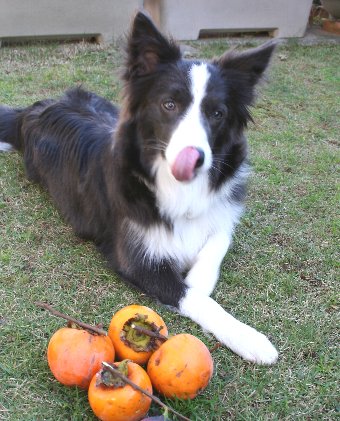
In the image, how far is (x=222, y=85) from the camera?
2416 millimetres

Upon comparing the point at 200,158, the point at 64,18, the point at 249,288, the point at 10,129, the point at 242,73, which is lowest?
the point at 249,288

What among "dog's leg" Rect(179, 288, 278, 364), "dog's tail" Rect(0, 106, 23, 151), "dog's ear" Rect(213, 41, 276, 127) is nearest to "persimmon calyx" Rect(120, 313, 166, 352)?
"dog's leg" Rect(179, 288, 278, 364)

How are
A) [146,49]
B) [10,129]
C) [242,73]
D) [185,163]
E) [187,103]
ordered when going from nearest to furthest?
[185,163] → [187,103] → [146,49] → [242,73] → [10,129]

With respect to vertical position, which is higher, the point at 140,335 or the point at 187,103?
the point at 187,103

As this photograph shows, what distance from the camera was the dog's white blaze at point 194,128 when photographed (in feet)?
7.13

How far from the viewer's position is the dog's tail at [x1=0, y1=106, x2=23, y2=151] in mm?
3789

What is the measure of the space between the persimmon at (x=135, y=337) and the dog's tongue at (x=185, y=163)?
602mm

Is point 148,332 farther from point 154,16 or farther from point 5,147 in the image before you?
point 154,16

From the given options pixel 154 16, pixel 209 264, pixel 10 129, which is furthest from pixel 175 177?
pixel 154 16

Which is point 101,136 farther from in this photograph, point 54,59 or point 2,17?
point 2,17

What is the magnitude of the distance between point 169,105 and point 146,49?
32cm

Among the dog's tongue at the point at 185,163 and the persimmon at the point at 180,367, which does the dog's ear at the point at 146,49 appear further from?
the persimmon at the point at 180,367

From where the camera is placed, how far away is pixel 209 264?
2.62 m

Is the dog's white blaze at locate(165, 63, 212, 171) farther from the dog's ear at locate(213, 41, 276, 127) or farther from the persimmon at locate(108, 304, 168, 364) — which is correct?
the persimmon at locate(108, 304, 168, 364)
